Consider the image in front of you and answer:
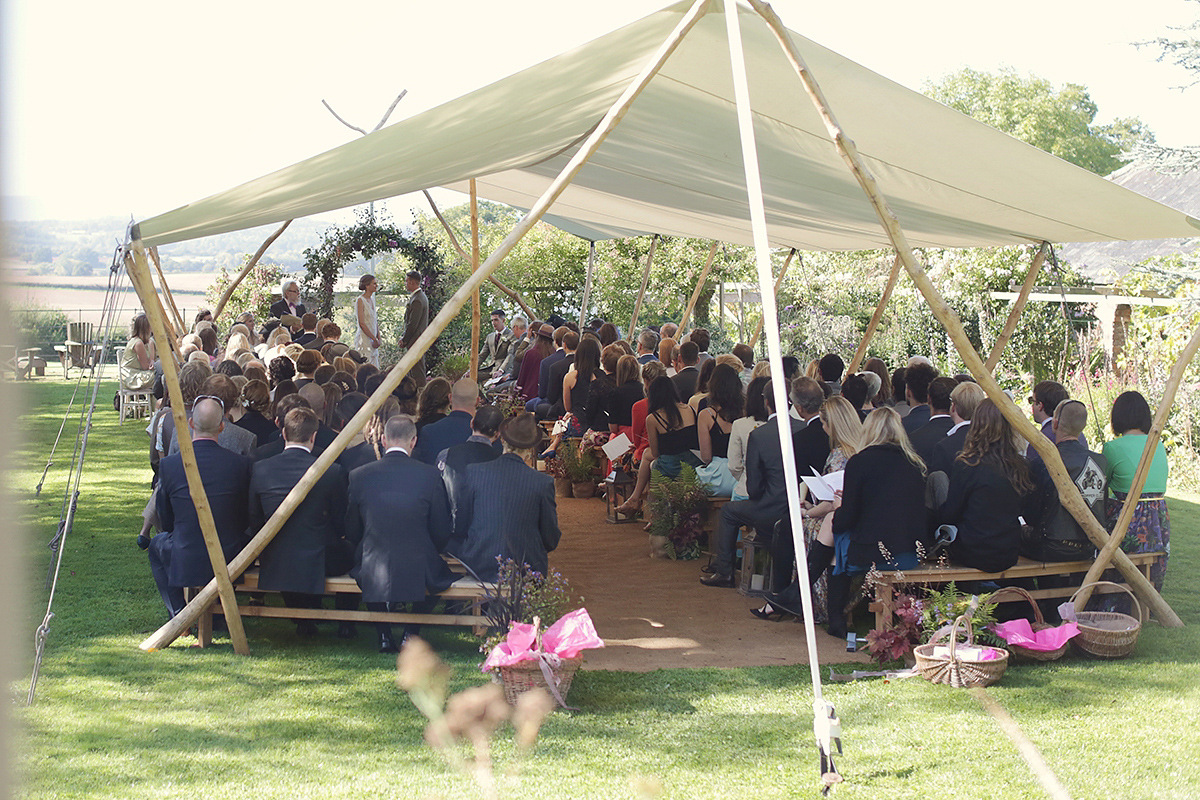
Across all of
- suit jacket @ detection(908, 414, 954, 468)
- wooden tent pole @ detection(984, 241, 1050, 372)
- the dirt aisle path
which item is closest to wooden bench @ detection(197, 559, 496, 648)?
the dirt aisle path

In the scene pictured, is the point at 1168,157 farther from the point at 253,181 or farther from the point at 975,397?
the point at 253,181

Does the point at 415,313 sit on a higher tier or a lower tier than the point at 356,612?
higher

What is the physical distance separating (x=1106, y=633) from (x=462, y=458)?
11.1ft

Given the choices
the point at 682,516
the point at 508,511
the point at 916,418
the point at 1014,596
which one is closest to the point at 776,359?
the point at 508,511

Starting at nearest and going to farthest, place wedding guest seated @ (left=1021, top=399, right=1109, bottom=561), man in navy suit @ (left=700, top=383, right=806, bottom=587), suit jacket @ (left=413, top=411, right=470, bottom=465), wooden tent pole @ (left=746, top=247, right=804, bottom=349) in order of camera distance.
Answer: wedding guest seated @ (left=1021, top=399, right=1109, bottom=561) < man in navy suit @ (left=700, top=383, right=806, bottom=587) < suit jacket @ (left=413, top=411, right=470, bottom=465) < wooden tent pole @ (left=746, top=247, right=804, bottom=349)

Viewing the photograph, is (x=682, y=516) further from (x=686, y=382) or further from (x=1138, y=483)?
(x=1138, y=483)

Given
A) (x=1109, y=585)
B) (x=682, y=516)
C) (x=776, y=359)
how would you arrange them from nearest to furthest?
(x=776, y=359)
(x=1109, y=585)
(x=682, y=516)

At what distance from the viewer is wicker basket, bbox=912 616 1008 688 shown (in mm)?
4621

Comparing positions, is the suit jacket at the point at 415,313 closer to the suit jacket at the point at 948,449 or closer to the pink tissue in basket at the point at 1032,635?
the suit jacket at the point at 948,449

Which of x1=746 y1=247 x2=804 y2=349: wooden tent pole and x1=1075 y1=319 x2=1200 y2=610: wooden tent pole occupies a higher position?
x1=746 y1=247 x2=804 y2=349: wooden tent pole

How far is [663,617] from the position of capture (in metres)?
5.96

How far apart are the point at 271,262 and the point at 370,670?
17498mm

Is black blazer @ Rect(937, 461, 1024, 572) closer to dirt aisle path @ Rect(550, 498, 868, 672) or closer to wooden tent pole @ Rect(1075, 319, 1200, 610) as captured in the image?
wooden tent pole @ Rect(1075, 319, 1200, 610)

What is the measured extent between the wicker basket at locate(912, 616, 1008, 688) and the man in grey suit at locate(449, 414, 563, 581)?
75.7 inches
